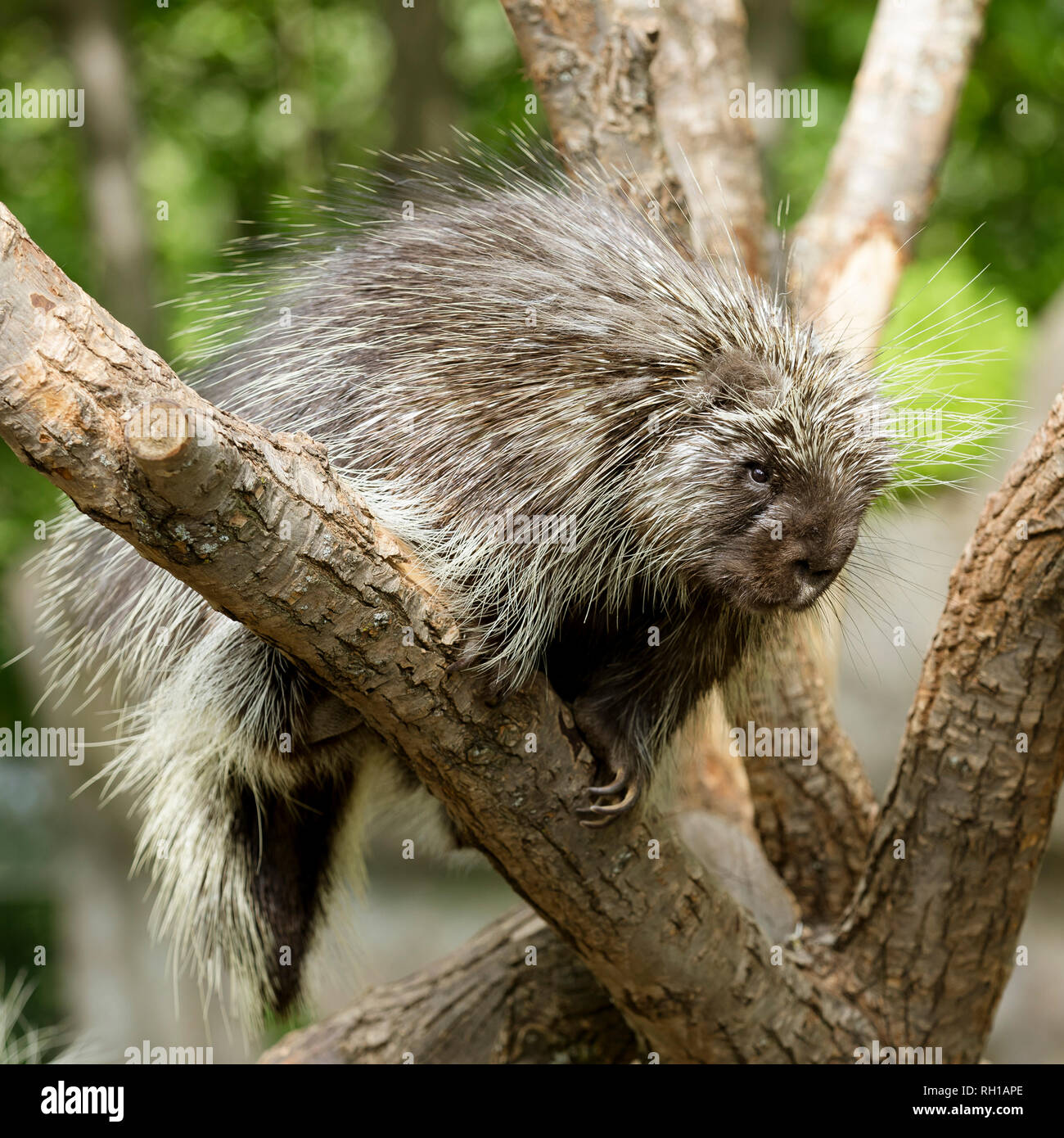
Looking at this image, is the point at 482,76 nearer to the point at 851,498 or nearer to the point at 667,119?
the point at 667,119

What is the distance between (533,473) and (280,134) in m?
7.27

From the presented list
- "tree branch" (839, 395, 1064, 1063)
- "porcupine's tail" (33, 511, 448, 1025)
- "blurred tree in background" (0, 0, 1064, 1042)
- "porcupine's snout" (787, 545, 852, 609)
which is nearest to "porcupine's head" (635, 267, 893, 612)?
"porcupine's snout" (787, 545, 852, 609)

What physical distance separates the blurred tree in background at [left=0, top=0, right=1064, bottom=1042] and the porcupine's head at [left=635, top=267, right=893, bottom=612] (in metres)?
3.54

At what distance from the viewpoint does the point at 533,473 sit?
7.07 ft

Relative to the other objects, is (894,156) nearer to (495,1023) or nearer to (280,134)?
(495,1023)

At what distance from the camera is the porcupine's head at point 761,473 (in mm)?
2062

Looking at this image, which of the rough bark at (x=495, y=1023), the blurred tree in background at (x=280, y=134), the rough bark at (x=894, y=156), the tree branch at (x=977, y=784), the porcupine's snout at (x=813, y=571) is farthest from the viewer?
the blurred tree in background at (x=280, y=134)

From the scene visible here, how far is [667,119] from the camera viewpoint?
3695 mm

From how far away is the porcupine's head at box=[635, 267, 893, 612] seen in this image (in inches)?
81.2

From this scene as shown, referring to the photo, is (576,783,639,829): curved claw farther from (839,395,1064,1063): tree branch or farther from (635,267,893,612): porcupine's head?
(839,395,1064,1063): tree branch

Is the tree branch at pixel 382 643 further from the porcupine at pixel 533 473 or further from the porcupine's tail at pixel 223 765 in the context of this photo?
the porcupine's tail at pixel 223 765

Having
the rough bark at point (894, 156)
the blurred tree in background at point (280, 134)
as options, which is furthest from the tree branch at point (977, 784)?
the blurred tree in background at point (280, 134)

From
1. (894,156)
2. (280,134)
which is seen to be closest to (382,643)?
(894,156)
